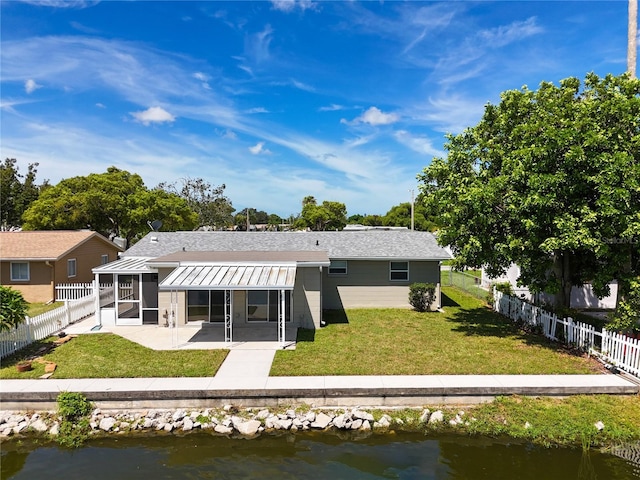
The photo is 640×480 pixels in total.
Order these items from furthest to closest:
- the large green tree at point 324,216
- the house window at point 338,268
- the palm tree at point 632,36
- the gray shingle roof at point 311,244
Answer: the large green tree at point 324,216 → the house window at point 338,268 → the gray shingle roof at point 311,244 → the palm tree at point 632,36

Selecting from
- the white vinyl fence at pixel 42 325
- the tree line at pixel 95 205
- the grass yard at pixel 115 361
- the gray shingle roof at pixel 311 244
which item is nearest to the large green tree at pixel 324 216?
A: the tree line at pixel 95 205

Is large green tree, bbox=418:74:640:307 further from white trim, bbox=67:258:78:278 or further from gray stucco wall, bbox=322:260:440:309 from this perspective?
white trim, bbox=67:258:78:278

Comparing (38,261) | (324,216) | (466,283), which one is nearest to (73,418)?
(38,261)

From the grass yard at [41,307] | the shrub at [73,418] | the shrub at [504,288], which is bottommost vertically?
the shrub at [73,418]

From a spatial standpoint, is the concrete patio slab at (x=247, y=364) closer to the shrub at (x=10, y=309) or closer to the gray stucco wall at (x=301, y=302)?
the gray stucco wall at (x=301, y=302)

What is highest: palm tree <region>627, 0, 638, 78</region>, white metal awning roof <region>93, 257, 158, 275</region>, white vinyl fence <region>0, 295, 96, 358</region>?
palm tree <region>627, 0, 638, 78</region>

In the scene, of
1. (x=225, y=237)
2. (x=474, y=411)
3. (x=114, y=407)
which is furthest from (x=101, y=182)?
(x=474, y=411)

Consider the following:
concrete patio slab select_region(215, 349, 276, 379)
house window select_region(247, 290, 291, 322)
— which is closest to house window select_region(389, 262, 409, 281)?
house window select_region(247, 290, 291, 322)
